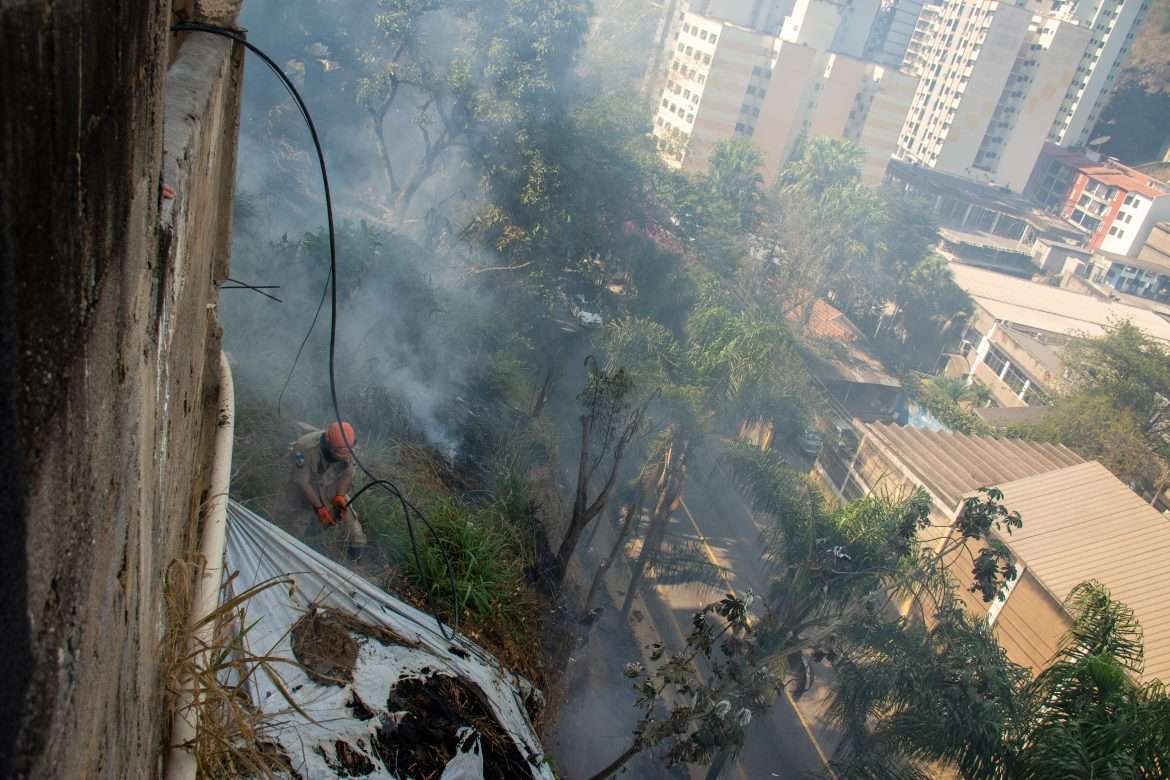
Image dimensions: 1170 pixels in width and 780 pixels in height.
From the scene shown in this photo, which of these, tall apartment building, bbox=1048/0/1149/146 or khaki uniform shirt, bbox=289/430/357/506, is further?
tall apartment building, bbox=1048/0/1149/146

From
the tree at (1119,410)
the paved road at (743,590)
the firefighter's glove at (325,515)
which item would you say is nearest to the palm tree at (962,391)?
the tree at (1119,410)

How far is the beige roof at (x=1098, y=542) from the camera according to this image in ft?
41.8

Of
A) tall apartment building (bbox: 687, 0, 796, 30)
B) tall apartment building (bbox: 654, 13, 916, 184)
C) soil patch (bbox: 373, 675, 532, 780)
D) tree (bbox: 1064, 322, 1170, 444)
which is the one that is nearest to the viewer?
soil patch (bbox: 373, 675, 532, 780)

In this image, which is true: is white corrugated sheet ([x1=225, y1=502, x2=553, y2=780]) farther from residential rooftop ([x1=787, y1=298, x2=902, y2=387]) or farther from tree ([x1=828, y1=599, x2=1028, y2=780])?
residential rooftop ([x1=787, y1=298, x2=902, y2=387])

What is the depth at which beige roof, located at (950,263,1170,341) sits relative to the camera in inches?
1186

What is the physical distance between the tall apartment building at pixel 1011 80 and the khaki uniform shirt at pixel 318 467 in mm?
55950

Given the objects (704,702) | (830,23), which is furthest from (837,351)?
(830,23)

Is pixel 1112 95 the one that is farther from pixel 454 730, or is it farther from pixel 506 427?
pixel 454 730

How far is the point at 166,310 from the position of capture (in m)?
1.93

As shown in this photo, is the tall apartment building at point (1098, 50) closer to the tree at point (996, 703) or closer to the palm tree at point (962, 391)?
the palm tree at point (962, 391)

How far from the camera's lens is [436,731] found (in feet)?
14.5

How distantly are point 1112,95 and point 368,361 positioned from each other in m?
63.6

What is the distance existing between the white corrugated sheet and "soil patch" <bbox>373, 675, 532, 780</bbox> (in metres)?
0.05

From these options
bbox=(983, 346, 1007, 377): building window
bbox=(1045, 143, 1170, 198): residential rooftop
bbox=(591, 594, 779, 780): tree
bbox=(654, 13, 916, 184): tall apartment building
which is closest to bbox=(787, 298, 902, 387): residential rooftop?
bbox=(983, 346, 1007, 377): building window
